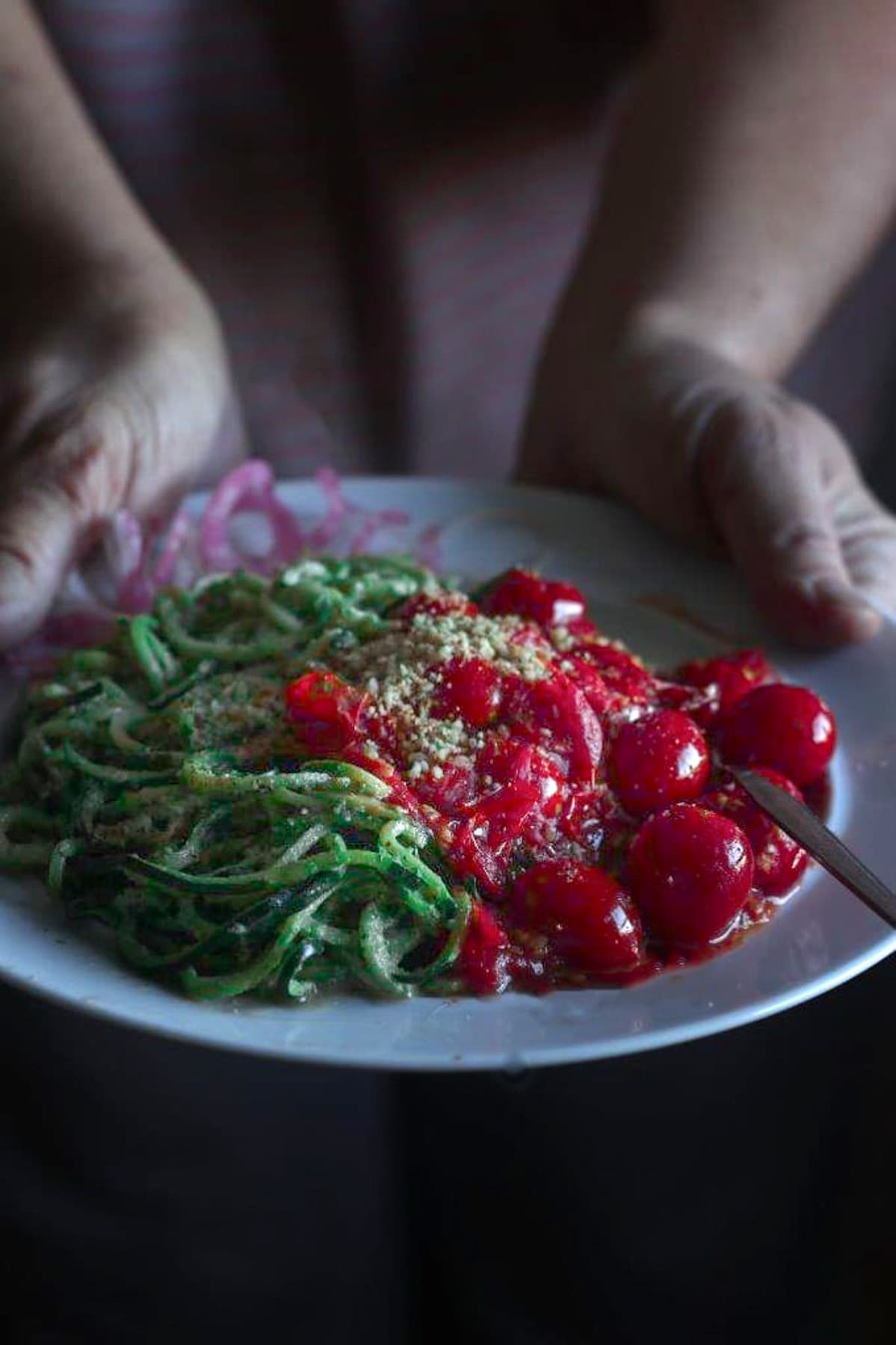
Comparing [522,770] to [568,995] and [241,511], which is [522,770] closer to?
[568,995]

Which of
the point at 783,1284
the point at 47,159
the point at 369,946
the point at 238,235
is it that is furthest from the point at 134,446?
the point at 783,1284

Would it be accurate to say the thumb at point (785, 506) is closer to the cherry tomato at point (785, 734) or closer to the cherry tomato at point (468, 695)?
the cherry tomato at point (785, 734)

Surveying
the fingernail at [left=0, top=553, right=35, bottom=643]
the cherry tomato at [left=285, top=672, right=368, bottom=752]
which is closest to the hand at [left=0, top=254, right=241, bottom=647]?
the fingernail at [left=0, top=553, right=35, bottom=643]

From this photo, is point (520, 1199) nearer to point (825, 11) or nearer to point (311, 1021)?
point (311, 1021)

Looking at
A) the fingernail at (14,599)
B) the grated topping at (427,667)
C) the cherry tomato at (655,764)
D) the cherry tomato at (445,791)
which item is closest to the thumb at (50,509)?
the fingernail at (14,599)

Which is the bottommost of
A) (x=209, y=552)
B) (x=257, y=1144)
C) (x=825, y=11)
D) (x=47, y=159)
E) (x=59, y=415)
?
(x=257, y=1144)
